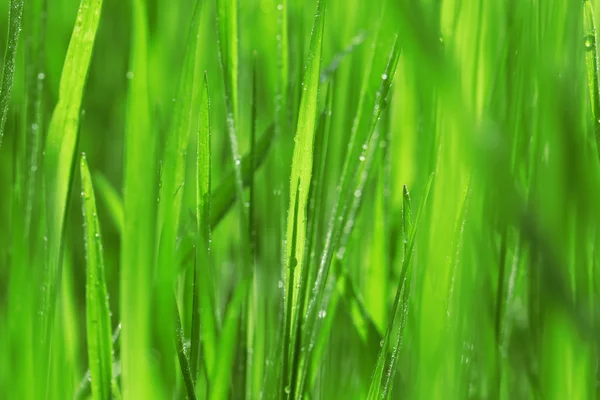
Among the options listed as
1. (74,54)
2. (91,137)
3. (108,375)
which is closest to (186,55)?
(74,54)

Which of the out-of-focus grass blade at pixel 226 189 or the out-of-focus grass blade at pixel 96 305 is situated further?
the out-of-focus grass blade at pixel 226 189

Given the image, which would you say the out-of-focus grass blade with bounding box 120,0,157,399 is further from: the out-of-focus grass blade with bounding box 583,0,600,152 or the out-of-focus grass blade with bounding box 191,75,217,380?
the out-of-focus grass blade with bounding box 583,0,600,152

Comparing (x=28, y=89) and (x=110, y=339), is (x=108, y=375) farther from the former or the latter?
(x=28, y=89)

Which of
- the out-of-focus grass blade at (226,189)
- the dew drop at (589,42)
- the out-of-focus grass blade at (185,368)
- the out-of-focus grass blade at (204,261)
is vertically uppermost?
the dew drop at (589,42)

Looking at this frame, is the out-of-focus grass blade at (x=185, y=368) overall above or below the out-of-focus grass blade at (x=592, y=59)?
below

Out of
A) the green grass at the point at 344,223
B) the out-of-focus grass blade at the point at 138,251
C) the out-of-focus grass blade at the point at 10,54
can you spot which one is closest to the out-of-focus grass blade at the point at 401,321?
the green grass at the point at 344,223

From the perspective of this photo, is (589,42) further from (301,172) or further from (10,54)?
(10,54)

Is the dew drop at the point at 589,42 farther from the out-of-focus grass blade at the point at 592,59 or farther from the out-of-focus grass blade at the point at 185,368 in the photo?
the out-of-focus grass blade at the point at 185,368
